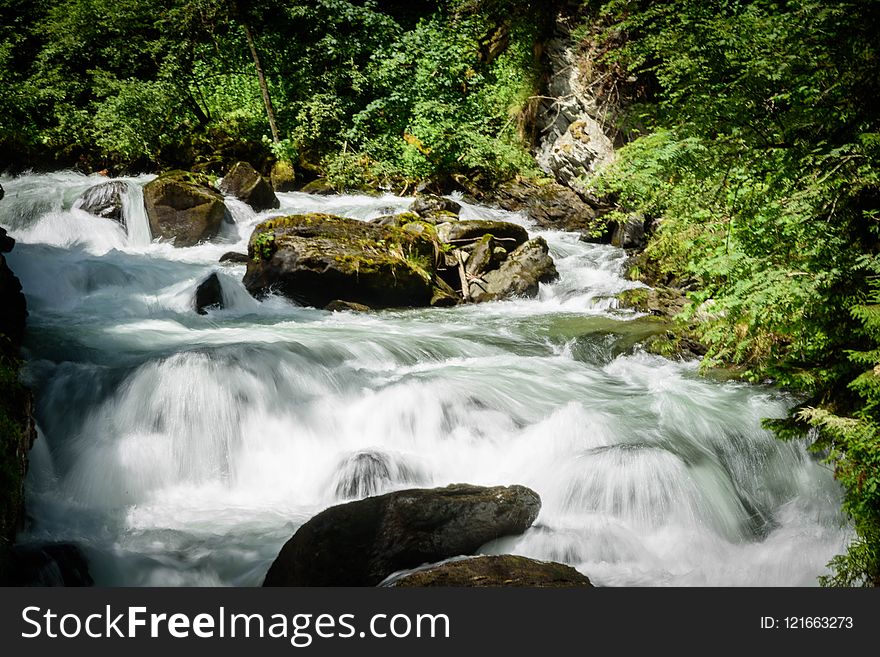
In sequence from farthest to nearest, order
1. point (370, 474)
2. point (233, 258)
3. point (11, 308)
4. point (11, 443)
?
point (233, 258) → point (11, 308) → point (370, 474) → point (11, 443)

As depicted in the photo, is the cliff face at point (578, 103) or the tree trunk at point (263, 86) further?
the tree trunk at point (263, 86)

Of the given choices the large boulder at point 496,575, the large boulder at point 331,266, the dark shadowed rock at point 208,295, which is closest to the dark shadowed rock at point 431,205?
the large boulder at point 331,266

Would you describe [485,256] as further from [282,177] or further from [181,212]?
[282,177]

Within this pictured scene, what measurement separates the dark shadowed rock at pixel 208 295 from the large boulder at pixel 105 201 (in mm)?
4532

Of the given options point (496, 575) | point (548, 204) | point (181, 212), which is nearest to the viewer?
point (496, 575)

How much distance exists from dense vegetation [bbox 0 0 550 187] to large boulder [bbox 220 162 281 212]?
203cm

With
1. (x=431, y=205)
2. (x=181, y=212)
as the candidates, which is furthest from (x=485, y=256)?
(x=181, y=212)

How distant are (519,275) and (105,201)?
28.9 ft

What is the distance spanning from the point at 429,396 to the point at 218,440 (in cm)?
210

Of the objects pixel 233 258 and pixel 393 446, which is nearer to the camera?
pixel 393 446

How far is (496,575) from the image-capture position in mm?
3648

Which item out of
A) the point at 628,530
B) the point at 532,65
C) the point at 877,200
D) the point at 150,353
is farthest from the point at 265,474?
the point at 532,65

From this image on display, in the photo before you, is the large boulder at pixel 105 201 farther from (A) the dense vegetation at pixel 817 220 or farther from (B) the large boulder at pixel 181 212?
(A) the dense vegetation at pixel 817 220

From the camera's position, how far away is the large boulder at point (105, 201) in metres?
13.1
